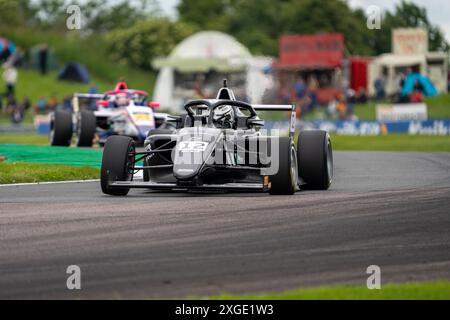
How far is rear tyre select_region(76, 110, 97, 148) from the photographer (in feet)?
88.6

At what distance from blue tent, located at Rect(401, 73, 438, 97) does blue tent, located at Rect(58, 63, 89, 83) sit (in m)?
20.6

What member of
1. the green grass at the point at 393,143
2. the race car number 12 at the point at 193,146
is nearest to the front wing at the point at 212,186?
the race car number 12 at the point at 193,146

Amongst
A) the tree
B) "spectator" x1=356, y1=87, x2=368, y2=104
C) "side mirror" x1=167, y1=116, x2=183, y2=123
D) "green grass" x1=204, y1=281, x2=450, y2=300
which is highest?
the tree

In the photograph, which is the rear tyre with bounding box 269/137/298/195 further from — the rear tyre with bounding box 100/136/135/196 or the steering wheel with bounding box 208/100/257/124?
the rear tyre with bounding box 100/136/135/196

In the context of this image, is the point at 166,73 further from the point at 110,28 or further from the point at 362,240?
the point at 362,240

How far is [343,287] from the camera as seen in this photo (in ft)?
29.2

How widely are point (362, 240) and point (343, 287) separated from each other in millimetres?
2252

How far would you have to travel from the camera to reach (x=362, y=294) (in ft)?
28.4

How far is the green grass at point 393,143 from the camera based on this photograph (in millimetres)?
32094

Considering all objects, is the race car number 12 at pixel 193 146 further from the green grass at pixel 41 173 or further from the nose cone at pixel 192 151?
the green grass at pixel 41 173

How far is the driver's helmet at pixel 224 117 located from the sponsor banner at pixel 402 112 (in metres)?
26.4

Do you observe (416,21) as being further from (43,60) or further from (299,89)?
(43,60)

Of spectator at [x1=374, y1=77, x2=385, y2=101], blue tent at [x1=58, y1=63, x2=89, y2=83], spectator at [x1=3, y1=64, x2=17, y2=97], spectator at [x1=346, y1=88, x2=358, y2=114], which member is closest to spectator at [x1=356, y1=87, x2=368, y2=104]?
spectator at [x1=346, y1=88, x2=358, y2=114]

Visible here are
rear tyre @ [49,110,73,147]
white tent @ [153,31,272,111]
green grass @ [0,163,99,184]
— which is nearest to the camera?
green grass @ [0,163,99,184]
